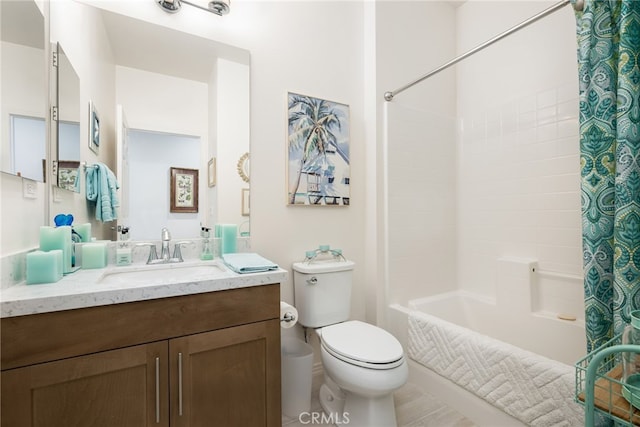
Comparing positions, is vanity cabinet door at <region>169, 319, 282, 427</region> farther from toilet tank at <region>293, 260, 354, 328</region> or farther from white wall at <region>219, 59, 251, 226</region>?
white wall at <region>219, 59, 251, 226</region>

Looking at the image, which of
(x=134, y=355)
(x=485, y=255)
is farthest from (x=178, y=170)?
(x=485, y=255)

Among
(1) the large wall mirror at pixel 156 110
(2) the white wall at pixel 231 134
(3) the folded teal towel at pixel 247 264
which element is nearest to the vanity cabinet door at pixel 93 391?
(3) the folded teal towel at pixel 247 264

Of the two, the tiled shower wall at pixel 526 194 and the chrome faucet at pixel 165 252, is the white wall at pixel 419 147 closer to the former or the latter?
the tiled shower wall at pixel 526 194

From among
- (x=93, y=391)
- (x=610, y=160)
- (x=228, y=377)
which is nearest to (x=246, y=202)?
(x=228, y=377)

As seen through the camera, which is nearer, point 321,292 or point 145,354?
point 145,354

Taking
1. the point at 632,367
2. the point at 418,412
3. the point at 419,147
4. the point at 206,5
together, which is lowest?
the point at 418,412

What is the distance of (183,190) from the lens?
1.59 meters

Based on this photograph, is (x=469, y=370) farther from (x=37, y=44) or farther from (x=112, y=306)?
(x=37, y=44)

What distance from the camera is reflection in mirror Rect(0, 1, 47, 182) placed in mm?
979

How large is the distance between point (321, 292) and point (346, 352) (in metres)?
0.42

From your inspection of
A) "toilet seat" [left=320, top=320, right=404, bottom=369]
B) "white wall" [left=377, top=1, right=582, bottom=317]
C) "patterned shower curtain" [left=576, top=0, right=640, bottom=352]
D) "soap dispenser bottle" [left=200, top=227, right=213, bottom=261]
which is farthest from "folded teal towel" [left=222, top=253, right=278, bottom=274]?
"patterned shower curtain" [left=576, top=0, right=640, bottom=352]

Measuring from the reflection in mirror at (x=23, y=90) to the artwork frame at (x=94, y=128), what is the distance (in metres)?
0.21

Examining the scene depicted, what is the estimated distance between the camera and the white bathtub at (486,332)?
5.09 ft

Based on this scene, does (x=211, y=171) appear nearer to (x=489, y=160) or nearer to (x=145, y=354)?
(x=145, y=354)
